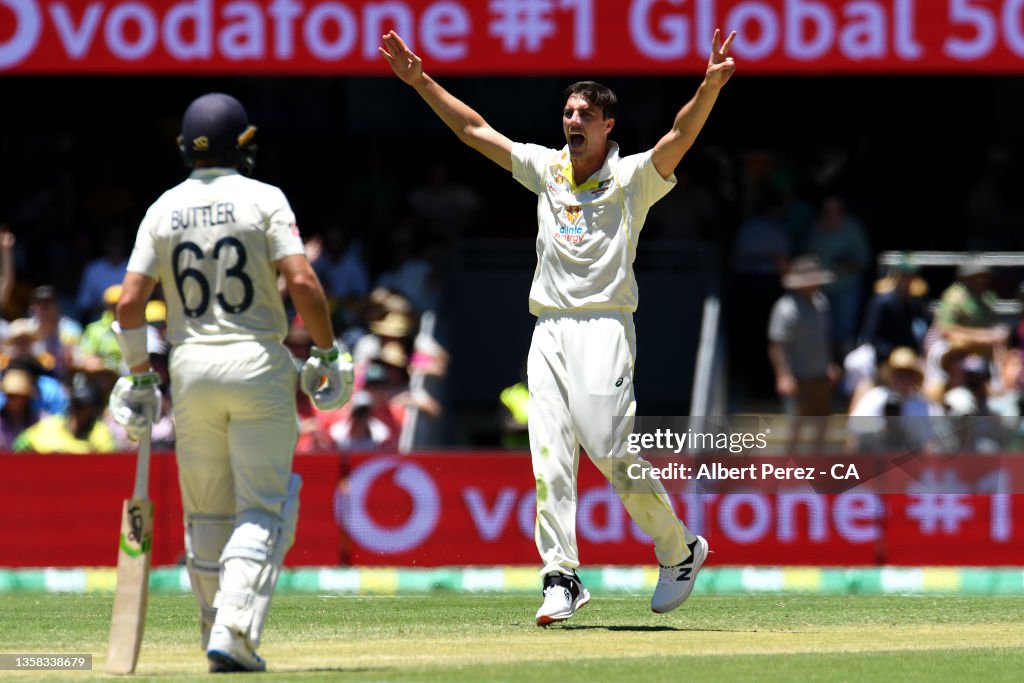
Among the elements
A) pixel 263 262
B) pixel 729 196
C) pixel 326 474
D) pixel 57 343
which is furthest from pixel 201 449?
pixel 729 196

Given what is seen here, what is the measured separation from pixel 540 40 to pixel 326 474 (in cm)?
469

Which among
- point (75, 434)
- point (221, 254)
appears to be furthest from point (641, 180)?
point (75, 434)

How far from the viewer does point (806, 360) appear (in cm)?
1505

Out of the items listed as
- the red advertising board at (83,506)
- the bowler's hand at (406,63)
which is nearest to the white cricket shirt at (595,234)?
the bowler's hand at (406,63)

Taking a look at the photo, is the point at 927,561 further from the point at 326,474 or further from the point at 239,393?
the point at 239,393

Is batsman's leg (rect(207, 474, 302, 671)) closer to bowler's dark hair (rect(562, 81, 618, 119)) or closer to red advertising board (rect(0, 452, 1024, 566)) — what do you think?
bowler's dark hair (rect(562, 81, 618, 119))

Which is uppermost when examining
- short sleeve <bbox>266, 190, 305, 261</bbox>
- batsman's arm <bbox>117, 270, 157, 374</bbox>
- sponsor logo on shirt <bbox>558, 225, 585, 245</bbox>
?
short sleeve <bbox>266, 190, 305, 261</bbox>

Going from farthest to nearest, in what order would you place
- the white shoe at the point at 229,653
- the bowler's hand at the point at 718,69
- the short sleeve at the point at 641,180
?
the short sleeve at the point at 641,180 < the bowler's hand at the point at 718,69 < the white shoe at the point at 229,653

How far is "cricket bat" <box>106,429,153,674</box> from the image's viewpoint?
655cm

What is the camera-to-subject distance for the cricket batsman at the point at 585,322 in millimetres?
8000

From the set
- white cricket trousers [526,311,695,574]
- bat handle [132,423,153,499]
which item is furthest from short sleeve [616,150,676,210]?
bat handle [132,423,153,499]

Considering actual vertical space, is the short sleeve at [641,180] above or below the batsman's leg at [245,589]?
above

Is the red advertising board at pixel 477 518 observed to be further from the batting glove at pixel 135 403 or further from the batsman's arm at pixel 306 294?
the batsman's arm at pixel 306 294

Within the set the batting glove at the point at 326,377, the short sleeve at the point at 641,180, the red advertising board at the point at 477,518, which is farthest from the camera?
the red advertising board at the point at 477,518
